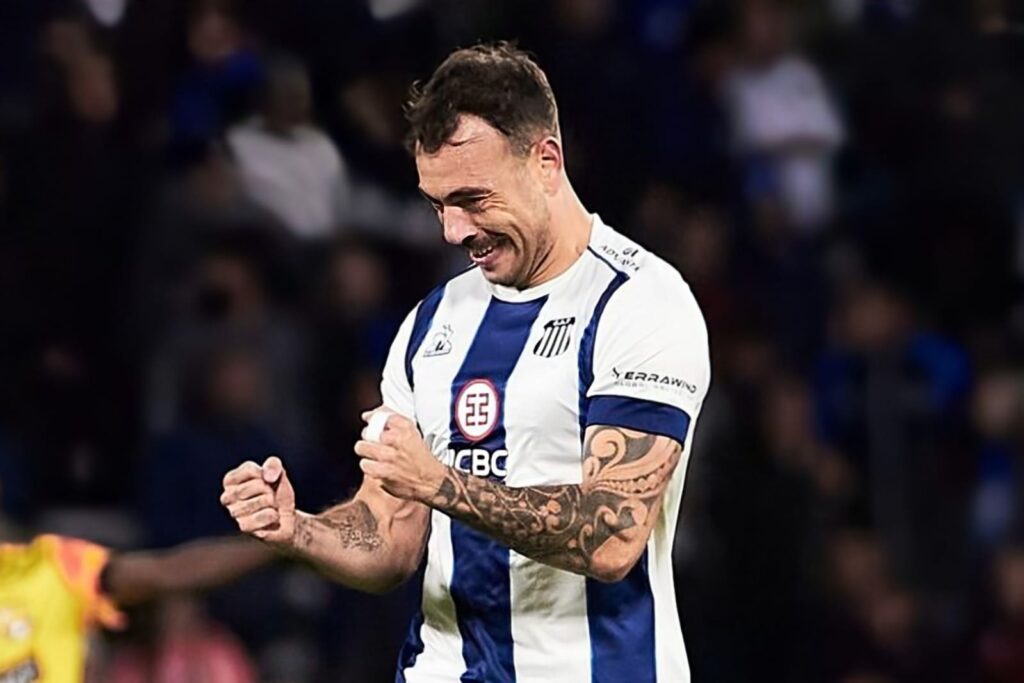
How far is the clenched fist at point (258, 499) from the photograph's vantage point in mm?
3250

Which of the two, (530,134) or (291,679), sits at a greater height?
(530,134)

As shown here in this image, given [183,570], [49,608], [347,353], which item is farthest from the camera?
[347,353]

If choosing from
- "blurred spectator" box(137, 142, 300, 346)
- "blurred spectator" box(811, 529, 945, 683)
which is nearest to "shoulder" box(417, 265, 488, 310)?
"blurred spectator" box(137, 142, 300, 346)

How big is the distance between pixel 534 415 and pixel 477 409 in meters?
0.12

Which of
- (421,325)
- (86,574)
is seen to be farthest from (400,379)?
(86,574)

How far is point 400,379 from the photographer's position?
3.77m

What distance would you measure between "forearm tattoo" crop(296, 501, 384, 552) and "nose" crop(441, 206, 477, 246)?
0.56m

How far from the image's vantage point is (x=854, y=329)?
7816 mm

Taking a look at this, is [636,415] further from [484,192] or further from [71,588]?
[71,588]

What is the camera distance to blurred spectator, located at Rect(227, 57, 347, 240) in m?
7.28

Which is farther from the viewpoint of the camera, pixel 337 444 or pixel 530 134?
pixel 337 444

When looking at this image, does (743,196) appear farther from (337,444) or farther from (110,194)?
(110,194)

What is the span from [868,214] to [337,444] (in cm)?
250

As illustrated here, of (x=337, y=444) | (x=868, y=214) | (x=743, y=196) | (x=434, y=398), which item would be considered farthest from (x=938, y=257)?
(x=434, y=398)
